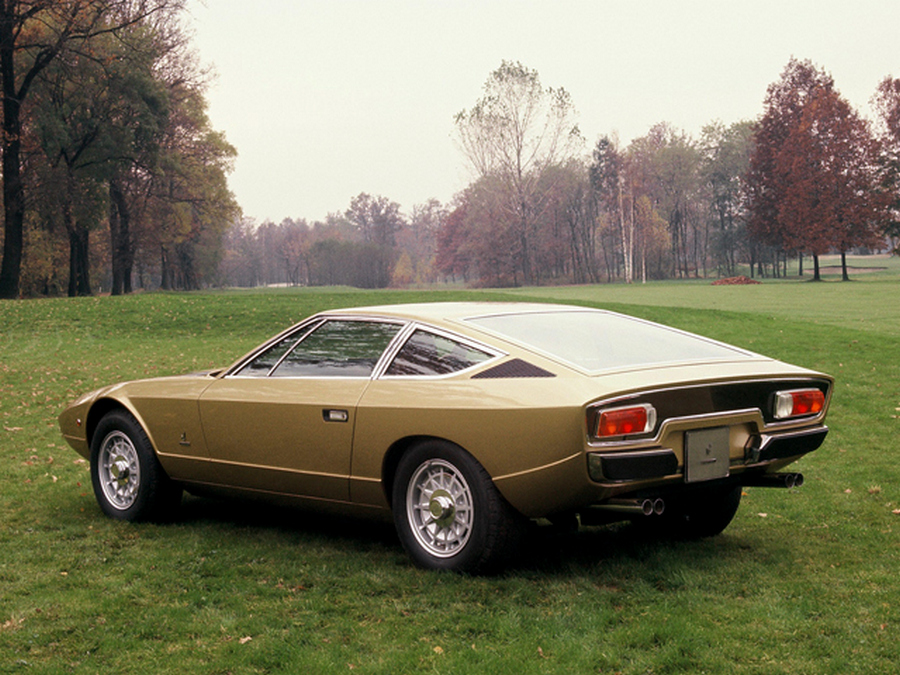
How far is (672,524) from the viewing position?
5441 mm

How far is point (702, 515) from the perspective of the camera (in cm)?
534

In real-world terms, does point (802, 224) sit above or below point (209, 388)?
above

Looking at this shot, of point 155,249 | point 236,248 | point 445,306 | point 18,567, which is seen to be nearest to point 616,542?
point 445,306

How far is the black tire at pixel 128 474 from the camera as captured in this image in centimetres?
592

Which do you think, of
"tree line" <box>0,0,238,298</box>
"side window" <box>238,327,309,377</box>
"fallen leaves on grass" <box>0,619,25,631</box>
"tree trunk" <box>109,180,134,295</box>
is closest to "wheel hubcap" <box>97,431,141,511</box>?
"side window" <box>238,327,309,377</box>

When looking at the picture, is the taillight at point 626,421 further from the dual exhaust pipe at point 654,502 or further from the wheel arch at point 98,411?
the wheel arch at point 98,411

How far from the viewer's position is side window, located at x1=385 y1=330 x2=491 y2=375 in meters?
4.64

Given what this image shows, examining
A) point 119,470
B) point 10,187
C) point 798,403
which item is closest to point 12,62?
point 10,187

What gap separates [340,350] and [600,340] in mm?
1544

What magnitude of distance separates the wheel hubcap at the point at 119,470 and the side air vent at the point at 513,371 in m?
2.85

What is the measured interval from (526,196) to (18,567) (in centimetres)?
6416

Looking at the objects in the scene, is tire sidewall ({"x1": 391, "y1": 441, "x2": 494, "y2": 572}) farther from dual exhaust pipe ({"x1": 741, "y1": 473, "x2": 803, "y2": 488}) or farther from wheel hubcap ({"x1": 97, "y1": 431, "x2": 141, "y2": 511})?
wheel hubcap ({"x1": 97, "y1": 431, "x2": 141, "y2": 511})

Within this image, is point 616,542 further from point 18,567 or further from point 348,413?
point 18,567

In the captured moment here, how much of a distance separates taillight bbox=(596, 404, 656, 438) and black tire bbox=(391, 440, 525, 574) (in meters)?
0.66
